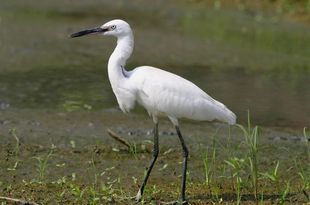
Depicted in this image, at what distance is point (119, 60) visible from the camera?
670 centimetres

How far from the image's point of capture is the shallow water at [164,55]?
35.0 feet

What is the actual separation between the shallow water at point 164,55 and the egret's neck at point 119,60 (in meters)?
3.41

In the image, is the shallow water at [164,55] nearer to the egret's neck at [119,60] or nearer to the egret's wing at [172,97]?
the egret's wing at [172,97]

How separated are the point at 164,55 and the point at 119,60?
699 cm

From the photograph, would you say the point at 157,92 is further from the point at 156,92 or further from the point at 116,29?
the point at 116,29

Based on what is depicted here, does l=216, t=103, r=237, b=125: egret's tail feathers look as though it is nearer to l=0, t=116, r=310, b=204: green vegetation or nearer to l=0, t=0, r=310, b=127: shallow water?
l=0, t=116, r=310, b=204: green vegetation

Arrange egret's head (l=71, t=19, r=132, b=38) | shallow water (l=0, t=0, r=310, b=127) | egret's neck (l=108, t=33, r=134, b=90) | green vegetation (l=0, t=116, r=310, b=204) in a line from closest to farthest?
green vegetation (l=0, t=116, r=310, b=204)
egret's neck (l=108, t=33, r=134, b=90)
egret's head (l=71, t=19, r=132, b=38)
shallow water (l=0, t=0, r=310, b=127)

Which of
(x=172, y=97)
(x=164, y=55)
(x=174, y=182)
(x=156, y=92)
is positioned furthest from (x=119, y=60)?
(x=164, y=55)

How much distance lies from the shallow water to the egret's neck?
3.41m

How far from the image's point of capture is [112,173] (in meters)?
7.49

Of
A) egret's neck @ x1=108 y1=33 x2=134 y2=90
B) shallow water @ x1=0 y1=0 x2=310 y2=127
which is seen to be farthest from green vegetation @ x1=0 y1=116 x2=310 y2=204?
shallow water @ x1=0 y1=0 x2=310 y2=127

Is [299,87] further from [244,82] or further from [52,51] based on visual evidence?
[52,51]

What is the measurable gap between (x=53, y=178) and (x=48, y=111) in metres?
2.62

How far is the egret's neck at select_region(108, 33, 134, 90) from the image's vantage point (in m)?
6.67
